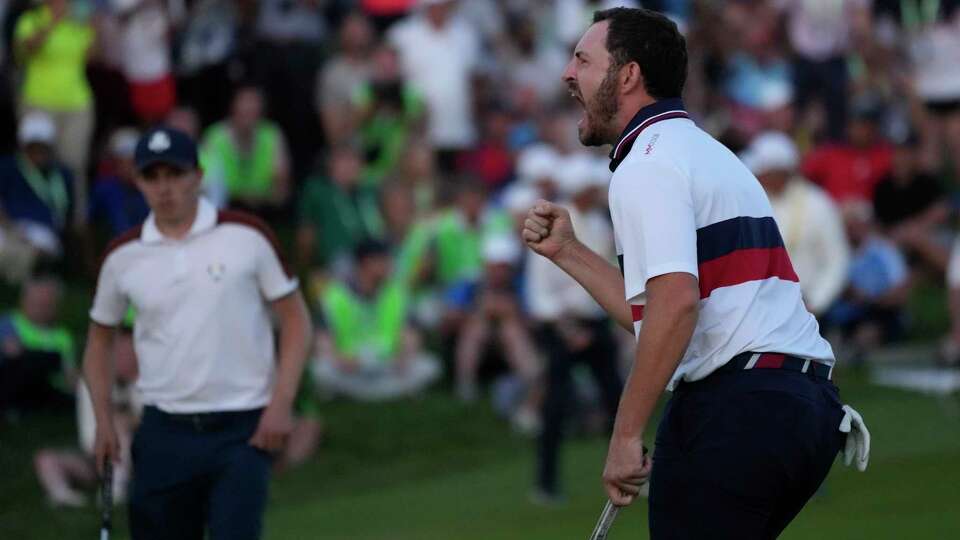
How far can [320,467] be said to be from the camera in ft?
41.9

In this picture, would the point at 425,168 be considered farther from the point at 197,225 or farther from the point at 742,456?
the point at 742,456

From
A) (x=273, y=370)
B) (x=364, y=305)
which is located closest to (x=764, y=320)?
(x=273, y=370)

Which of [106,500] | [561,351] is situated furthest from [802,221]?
[106,500]

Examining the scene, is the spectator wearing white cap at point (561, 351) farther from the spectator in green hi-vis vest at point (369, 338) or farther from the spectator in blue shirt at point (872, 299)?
the spectator in blue shirt at point (872, 299)

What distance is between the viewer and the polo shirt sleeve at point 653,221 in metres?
4.63

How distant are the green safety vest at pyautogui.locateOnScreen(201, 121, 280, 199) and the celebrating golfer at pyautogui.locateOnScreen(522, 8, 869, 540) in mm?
10477

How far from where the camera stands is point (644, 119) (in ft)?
16.3

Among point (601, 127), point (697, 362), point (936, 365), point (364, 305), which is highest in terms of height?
point (601, 127)

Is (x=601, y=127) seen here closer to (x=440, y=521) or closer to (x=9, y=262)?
(x=440, y=521)

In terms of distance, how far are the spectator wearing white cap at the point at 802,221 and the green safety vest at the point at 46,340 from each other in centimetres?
538

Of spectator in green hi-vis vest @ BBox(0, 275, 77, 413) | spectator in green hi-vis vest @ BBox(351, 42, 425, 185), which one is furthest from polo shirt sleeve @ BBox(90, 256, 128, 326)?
spectator in green hi-vis vest @ BBox(351, 42, 425, 185)

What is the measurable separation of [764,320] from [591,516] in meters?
6.26

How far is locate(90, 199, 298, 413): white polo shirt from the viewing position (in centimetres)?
677

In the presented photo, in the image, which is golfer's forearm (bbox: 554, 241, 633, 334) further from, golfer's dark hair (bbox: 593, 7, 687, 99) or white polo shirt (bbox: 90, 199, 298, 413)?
white polo shirt (bbox: 90, 199, 298, 413)
